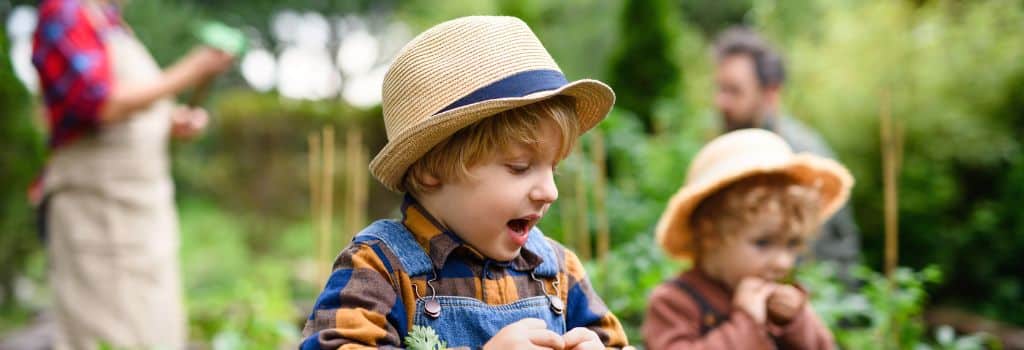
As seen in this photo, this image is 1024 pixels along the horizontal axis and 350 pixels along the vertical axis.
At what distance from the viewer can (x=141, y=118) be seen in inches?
157

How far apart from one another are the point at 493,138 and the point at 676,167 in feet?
13.0

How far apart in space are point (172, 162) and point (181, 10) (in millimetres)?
2492

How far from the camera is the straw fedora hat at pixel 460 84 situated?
157 cm

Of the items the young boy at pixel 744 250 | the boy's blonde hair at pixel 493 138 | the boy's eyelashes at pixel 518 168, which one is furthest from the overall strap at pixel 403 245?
the young boy at pixel 744 250

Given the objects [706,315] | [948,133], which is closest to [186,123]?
[706,315]

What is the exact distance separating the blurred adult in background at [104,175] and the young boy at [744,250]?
84.9 inches

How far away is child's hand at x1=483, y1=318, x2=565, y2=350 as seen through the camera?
1.46 m

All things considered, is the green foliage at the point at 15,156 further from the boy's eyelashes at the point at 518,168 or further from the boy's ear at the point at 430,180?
the boy's eyelashes at the point at 518,168

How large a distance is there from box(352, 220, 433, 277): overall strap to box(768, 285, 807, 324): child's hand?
1.10 meters

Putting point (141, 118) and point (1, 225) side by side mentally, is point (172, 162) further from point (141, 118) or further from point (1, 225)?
point (141, 118)

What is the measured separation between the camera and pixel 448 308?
1.63 m

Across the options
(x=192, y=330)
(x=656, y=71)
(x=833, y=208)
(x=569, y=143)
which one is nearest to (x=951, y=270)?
(x=656, y=71)

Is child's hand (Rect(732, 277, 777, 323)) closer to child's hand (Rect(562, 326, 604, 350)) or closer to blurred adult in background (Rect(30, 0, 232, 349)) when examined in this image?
child's hand (Rect(562, 326, 604, 350))

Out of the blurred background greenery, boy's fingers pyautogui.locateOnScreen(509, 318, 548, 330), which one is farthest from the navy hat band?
the blurred background greenery
